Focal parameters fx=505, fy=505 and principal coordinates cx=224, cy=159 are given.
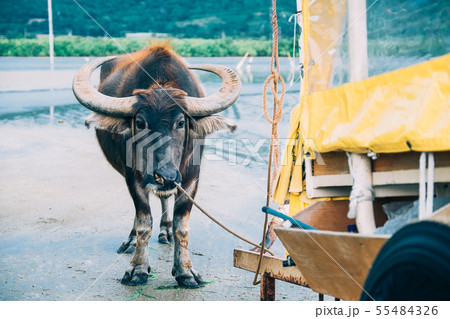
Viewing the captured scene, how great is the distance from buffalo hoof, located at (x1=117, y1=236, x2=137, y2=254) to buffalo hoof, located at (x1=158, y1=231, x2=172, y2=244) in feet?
0.95

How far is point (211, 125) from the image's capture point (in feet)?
13.8

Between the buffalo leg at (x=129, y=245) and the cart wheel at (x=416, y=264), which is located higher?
the cart wheel at (x=416, y=264)

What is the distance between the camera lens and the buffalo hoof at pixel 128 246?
178 inches

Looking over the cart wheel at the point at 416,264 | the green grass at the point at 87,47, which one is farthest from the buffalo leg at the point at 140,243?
the green grass at the point at 87,47

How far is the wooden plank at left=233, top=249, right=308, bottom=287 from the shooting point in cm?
245

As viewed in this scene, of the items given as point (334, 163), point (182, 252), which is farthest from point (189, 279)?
point (334, 163)

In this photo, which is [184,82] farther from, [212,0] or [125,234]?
[212,0]

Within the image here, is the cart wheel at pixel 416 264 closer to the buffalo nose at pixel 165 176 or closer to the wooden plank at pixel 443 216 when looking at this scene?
the wooden plank at pixel 443 216

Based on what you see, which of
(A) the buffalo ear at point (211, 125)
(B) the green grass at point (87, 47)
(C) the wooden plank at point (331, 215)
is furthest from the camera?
(B) the green grass at point (87, 47)

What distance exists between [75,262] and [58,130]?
5.96 meters

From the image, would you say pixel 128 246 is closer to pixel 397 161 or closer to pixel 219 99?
pixel 219 99

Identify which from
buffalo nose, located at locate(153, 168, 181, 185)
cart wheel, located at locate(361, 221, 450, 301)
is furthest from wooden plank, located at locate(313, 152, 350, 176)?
buffalo nose, located at locate(153, 168, 181, 185)

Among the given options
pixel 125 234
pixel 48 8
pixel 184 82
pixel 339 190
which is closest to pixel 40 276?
pixel 125 234

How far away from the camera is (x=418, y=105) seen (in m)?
1.70
